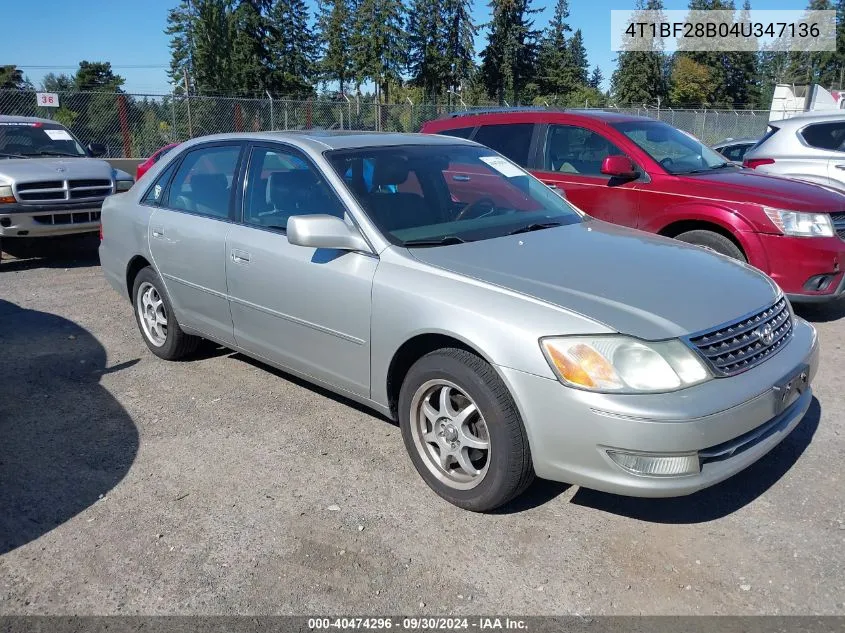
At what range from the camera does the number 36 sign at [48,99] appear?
1759 centimetres

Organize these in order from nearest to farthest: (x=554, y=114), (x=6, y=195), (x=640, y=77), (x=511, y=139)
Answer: (x=554, y=114)
(x=511, y=139)
(x=6, y=195)
(x=640, y=77)

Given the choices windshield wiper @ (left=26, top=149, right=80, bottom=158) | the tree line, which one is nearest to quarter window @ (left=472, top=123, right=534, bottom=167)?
windshield wiper @ (left=26, top=149, right=80, bottom=158)

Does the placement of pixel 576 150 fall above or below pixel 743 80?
below

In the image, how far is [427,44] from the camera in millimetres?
44750

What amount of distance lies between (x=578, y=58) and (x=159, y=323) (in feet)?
275

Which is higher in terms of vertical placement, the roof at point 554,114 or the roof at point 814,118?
the roof at point 814,118

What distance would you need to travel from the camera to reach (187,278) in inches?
190

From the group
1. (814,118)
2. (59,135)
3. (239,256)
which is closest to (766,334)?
(239,256)

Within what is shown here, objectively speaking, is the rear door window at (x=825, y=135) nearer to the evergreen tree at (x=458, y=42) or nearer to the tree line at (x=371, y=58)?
the tree line at (x=371, y=58)

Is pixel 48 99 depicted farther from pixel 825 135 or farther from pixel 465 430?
pixel 465 430

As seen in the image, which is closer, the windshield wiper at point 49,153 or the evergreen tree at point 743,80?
the windshield wiper at point 49,153

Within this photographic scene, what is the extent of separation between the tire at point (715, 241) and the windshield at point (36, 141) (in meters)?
8.08

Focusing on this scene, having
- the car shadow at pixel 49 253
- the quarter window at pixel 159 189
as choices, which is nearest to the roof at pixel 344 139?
the quarter window at pixel 159 189

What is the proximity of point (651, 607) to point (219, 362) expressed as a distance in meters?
3.66
